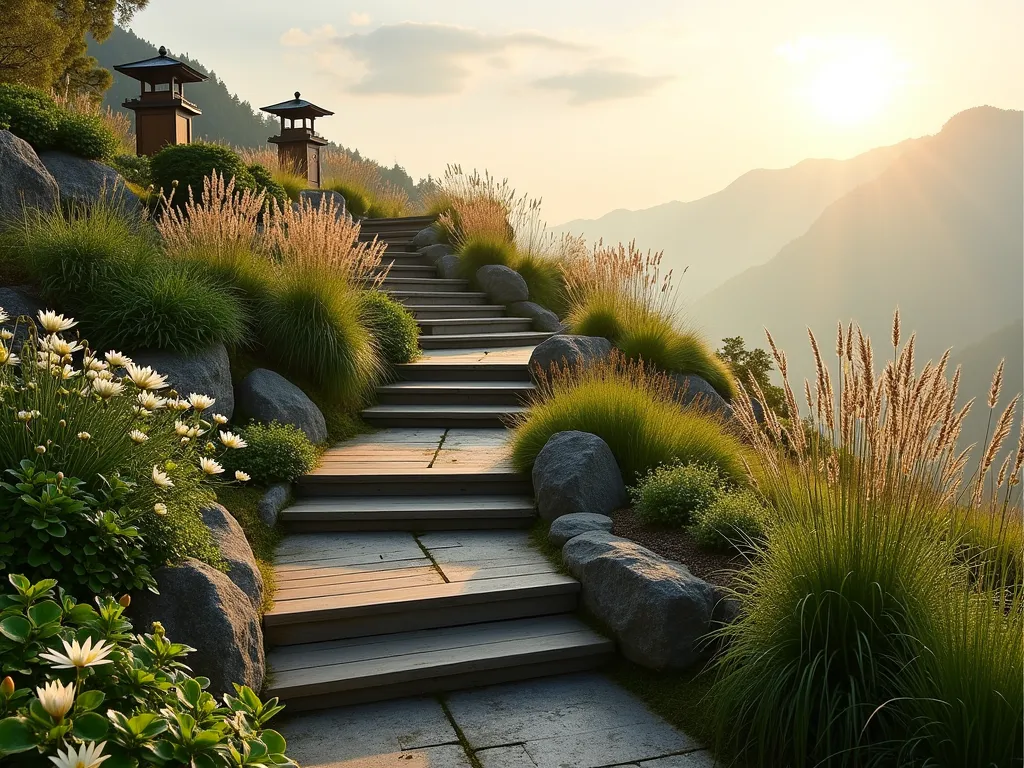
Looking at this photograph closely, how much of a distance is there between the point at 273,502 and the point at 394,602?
4.09 feet

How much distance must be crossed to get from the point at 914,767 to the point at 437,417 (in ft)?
14.5

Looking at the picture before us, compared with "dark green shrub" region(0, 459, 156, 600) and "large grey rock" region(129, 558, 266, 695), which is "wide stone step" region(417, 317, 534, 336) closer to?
"large grey rock" region(129, 558, 266, 695)

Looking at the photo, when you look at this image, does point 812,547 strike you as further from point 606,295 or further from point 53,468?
point 606,295

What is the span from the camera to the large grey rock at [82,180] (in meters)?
6.49

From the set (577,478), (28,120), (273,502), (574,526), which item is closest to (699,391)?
(577,478)

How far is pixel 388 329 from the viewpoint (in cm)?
678

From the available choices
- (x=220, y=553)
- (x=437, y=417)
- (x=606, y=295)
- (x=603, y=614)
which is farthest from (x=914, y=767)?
(x=606, y=295)

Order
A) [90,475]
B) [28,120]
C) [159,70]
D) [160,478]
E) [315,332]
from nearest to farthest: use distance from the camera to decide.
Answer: [160,478], [90,475], [315,332], [28,120], [159,70]

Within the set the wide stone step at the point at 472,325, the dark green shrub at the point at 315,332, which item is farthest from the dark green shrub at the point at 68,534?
the wide stone step at the point at 472,325

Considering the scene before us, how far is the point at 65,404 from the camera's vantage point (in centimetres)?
275

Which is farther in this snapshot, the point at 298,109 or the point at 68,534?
the point at 298,109

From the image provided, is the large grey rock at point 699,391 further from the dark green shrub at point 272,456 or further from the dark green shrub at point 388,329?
the dark green shrub at point 272,456

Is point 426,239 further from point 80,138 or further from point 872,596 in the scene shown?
point 872,596

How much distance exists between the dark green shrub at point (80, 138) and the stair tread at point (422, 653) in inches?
218
